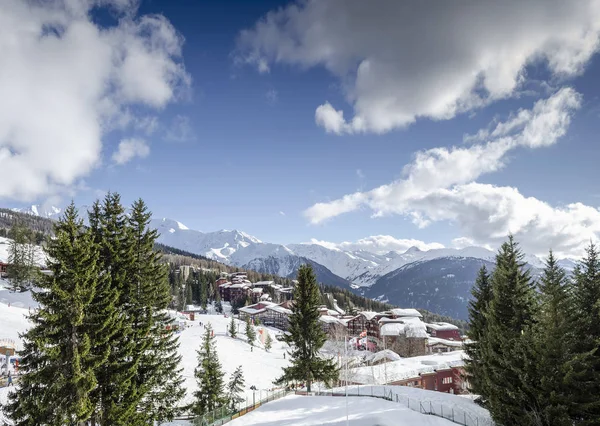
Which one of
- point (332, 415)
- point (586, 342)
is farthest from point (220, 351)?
point (586, 342)

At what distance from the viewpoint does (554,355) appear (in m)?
21.4

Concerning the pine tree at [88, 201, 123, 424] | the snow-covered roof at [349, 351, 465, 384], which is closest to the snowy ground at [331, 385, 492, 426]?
the snow-covered roof at [349, 351, 465, 384]

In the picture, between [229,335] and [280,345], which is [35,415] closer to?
[229,335]

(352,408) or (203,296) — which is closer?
(352,408)

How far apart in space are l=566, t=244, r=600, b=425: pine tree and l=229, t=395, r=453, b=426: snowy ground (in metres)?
8.79

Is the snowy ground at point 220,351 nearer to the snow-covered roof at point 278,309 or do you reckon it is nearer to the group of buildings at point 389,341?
the group of buildings at point 389,341

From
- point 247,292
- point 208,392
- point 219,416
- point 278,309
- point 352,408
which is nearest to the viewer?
point 219,416

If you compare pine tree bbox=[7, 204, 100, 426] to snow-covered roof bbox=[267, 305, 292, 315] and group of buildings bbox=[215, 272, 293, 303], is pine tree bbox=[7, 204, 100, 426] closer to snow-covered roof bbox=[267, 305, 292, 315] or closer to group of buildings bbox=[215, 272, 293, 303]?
snow-covered roof bbox=[267, 305, 292, 315]

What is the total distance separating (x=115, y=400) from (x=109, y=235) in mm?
10287

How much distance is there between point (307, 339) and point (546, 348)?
20952 millimetres

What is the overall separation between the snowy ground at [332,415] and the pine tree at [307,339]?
14.6ft

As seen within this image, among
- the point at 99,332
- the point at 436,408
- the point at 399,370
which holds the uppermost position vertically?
the point at 99,332

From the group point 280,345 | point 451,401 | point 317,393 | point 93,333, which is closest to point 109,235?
point 93,333

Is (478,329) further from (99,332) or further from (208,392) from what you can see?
(99,332)
